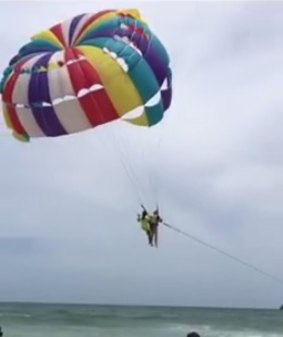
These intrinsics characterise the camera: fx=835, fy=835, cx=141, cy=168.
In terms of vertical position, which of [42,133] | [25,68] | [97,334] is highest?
[25,68]

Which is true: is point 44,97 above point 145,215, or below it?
above

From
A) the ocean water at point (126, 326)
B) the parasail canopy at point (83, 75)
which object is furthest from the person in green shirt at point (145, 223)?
the ocean water at point (126, 326)

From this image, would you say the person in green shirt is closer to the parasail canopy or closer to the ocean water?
the parasail canopy

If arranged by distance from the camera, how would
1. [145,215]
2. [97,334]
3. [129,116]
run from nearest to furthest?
[145,215], [129,116], [97,334]

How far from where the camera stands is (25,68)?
49.4 ft

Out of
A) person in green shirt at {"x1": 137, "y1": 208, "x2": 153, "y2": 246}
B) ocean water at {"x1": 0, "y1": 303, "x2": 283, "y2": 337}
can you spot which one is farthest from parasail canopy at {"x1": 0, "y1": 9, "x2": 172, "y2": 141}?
ocean water at {"x1": 0, "y1": 303, "x2": 283, "y2": 337}

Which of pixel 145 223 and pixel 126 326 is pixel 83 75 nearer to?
pixel 145 223

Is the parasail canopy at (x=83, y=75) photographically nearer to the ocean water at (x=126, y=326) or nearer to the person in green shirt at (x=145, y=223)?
the person in green shirt at (x=145, y=223)

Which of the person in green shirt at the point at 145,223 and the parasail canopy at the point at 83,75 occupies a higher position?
the parasail canopy at the point at 83,75

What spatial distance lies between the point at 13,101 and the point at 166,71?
Result: 2916mm

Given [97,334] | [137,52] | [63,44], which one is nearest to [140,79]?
[137,52]

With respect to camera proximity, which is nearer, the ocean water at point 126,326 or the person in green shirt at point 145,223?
the person in green shirt at point 145,223

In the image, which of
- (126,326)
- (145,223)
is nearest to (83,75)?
(145,223)

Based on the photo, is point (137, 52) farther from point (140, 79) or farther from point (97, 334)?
point (97, 334)
